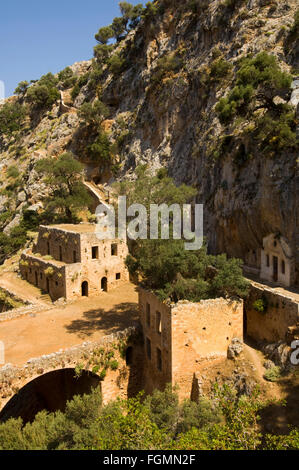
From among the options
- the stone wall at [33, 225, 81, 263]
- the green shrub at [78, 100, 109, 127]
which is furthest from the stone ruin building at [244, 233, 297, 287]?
the green shrub at [78, 100, 109, 127]

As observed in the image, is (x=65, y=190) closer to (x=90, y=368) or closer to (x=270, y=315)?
(x=90, y=368)

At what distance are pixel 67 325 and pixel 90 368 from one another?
16.3 feet

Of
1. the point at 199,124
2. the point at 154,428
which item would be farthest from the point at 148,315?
the point at 199,124

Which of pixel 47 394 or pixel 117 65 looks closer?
pixel 47 394

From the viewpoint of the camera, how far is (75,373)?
22.2m

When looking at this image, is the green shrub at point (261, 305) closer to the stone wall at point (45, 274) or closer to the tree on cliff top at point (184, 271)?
the tree on cliff top at point (184, 271)

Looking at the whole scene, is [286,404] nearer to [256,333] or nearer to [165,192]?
[256,333]

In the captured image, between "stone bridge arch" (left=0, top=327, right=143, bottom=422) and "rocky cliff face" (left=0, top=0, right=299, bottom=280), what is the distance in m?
9.83

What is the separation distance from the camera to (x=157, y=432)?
12953mm

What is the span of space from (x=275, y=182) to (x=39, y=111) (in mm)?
65167

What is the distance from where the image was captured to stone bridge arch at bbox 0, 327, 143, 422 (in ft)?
58.8

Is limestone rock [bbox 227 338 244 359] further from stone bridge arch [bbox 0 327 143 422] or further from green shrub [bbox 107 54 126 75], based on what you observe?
green shrub [bbox 107 54 126 75]

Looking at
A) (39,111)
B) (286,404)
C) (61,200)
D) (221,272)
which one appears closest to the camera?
(286,404)
